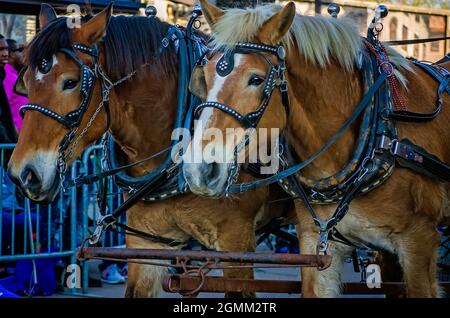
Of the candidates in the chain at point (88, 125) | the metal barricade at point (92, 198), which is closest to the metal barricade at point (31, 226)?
the metal barricade at point (92, 198)

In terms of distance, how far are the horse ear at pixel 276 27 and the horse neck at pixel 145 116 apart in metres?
0.98

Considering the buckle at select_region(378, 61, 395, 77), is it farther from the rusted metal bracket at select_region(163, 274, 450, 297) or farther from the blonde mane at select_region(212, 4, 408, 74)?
the rusted metal bracket at select_region(163, 274, 450, 297)

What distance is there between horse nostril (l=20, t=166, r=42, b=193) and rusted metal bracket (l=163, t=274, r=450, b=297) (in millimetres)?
843

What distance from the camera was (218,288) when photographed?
4605 millimetres

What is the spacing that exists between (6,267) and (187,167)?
14.4ft

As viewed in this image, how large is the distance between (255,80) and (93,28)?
1.11 metres

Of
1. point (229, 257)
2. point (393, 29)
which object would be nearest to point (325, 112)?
point (229, 257)

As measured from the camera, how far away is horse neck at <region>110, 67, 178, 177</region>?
5.08m

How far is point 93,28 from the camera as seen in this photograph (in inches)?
191

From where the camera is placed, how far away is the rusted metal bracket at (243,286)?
438 centimetres

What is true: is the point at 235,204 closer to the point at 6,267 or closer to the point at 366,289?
the point at 366,289

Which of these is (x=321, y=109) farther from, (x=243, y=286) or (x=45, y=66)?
(x=45, y=66)

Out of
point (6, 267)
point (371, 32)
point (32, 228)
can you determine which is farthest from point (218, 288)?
point (6, 267)

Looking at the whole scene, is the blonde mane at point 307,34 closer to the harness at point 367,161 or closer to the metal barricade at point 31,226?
the harness at point 367,161
